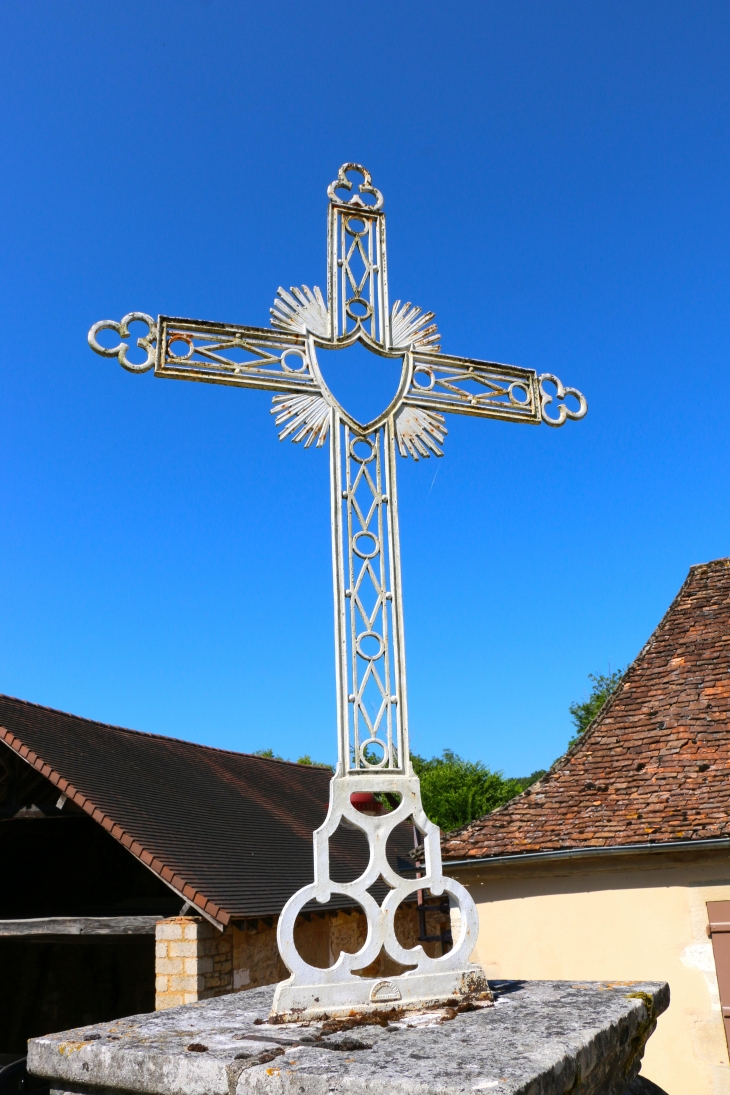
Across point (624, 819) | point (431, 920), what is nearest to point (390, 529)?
point (624, 819)

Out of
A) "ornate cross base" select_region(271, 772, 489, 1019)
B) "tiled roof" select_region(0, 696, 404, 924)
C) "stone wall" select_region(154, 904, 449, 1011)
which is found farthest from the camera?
"tiled roof" select_region(0, 696, 404, 924)

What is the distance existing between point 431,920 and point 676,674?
7.72m

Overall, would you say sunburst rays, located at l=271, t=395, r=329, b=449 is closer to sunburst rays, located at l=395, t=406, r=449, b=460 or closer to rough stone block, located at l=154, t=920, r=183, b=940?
sunburst rays, located at l=395, t=406, r=449, b=460

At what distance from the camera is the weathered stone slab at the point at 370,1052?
1835 millimetres

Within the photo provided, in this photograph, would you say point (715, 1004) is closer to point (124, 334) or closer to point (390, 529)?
point (390, 529)

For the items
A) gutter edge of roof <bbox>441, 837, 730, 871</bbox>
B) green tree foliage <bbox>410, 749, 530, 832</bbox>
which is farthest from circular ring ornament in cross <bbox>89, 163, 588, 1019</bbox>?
green tree foliage <bbox>410, 749, 530, 832</bbox>

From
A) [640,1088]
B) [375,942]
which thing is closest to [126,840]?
[375,942]

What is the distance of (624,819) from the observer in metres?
8.02

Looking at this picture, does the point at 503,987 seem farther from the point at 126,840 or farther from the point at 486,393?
the point at 126,840

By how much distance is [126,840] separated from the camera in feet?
30.6

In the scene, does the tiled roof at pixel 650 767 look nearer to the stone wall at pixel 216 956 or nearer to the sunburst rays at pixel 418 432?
the stone wall at pixel 216 956

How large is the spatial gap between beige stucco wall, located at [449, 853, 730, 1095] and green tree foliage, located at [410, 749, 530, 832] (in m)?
17.4

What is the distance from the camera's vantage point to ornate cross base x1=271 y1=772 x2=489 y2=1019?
258 cm

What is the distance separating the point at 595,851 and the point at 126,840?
197 inches
